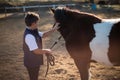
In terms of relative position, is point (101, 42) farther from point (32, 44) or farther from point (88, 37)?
point (32, 44)

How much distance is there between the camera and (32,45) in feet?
12.8

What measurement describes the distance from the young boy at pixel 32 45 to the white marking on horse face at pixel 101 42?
749 mm

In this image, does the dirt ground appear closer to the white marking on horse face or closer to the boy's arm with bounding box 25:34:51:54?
the white marking on horse face

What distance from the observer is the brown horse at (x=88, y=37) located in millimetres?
3928

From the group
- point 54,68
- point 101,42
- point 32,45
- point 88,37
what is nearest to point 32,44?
point 32,45

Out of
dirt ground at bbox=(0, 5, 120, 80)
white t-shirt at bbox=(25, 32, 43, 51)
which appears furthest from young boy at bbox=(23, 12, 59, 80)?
dirt ground at bbox=(0, 5, 120, 80)

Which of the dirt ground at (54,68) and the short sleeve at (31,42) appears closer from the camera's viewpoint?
the short sleeve at (31,42)

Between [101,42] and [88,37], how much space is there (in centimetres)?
27

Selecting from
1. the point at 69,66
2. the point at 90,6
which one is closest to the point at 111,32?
the point at 69,66

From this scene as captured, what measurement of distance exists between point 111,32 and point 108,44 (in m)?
0.19

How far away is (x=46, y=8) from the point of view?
20.9 metres

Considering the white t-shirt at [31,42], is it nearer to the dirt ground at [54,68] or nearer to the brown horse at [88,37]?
the brown horse at [88,37]

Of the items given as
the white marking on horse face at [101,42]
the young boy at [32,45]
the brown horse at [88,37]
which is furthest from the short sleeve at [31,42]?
the white marking on horse face at [101,42]

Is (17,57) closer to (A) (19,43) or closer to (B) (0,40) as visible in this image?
(A) (19,43)
